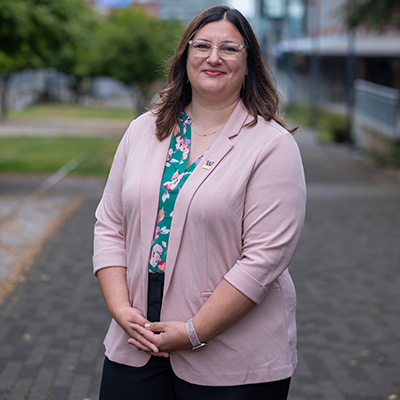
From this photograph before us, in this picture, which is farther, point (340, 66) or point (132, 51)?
point (340, 66)

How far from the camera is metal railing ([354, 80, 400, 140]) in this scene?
18438mm

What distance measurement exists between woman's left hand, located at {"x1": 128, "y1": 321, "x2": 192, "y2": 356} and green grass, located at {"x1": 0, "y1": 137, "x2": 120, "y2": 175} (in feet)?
46.1

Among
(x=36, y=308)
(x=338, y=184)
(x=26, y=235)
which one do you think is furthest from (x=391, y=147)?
(x=36, y=308)

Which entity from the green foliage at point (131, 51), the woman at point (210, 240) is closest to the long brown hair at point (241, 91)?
the woman at point (210, 240)

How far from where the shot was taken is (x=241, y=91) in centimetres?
258

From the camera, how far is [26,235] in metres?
9.44

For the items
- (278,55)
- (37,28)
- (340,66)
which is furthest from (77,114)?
(37,28)

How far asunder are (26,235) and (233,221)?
292 inches

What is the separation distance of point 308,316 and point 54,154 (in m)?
15.5

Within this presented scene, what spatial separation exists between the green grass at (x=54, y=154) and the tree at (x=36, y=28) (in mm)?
2810

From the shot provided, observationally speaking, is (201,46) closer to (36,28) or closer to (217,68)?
(217,68)

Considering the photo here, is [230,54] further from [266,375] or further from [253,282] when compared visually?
[266,375]

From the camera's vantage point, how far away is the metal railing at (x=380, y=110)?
60.5 feet

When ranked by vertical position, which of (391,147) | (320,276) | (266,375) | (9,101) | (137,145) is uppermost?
(137,145)
